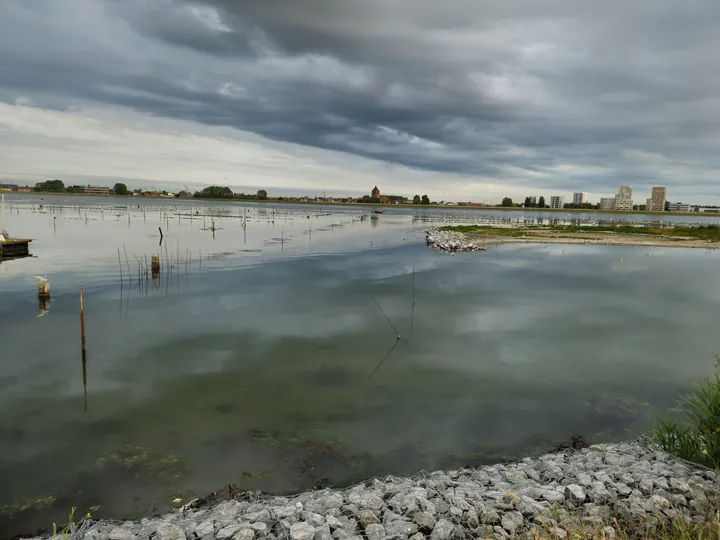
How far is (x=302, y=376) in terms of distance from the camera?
16.0 meters

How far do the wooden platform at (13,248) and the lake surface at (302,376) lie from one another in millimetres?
9945

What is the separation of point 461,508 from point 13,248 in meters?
51.3

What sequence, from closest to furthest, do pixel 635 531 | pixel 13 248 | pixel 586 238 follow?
pixel 635 531 < pixel 13 248 < pixel 586 238

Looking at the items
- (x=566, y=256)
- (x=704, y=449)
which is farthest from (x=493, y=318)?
(x=566, y=256)

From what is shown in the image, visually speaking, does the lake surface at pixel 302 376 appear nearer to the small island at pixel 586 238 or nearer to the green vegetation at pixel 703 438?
the green vegetation at pixel 703 438

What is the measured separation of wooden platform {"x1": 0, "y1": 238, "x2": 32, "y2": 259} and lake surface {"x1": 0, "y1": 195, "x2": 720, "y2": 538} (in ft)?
32.6

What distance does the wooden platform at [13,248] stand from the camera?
135 ft

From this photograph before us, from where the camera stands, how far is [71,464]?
10.5m

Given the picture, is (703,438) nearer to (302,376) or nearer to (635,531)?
(635,531)

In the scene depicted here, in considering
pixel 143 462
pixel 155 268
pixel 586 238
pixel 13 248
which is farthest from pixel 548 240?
pixel 13 248

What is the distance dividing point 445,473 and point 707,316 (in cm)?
2552

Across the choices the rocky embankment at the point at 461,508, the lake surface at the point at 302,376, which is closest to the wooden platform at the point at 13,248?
the lake surface at the point at 302,376

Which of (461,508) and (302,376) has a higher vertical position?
(461,508)

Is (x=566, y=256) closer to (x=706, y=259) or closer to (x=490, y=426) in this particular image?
(x=706, y=259)
